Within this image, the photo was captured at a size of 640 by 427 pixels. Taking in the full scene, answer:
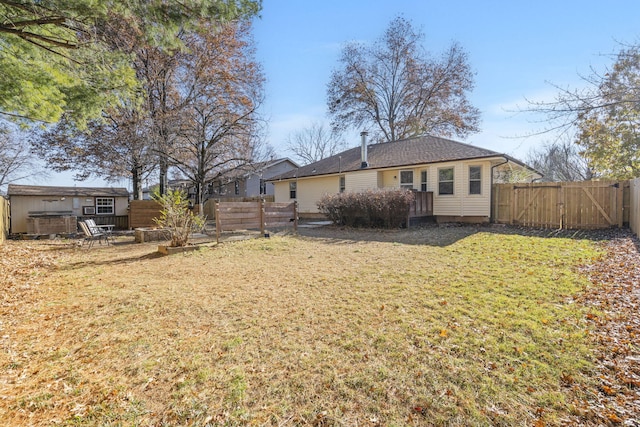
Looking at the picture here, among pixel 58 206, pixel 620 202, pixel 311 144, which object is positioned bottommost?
pixel 620 202

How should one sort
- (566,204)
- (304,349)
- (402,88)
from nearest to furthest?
(304,349) → (566,204) → (402,88)

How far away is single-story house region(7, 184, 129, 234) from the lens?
1534cm

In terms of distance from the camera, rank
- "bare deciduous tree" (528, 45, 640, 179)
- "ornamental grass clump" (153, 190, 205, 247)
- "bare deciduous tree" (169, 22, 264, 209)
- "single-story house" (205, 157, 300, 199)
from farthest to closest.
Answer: "single-story house" (205, 157, 300, 199), "bare deciduous tree" (169, 22, 264, 209), "ornamental grass clump" (153, 190, 205, 247), "bare deciduous tree" (528, 45, 640, 179)

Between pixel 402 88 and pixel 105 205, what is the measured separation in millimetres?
24742

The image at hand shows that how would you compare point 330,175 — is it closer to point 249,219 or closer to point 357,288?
point 249,219

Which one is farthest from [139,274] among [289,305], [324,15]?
[324,15]

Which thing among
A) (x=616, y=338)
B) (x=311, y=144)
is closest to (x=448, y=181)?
(x=616, y=338)

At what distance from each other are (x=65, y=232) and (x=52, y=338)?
50.8 feet

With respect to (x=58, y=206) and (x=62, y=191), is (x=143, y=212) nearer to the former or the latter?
(x=58, y=206)

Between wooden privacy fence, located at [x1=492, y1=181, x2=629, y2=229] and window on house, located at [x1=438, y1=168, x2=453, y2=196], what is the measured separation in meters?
2.28

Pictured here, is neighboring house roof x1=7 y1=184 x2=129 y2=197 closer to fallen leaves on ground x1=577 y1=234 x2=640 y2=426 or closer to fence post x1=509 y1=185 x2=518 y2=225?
fence post x1=509 y1=185 x2=518 y2=225

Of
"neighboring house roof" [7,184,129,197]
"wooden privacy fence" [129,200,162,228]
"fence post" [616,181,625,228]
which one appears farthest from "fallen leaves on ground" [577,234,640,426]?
"neighboring house roof" [7,184,129,197]

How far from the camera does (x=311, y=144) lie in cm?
4119

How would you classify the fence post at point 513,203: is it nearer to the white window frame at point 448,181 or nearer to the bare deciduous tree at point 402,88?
the white window frame at point 448,181
